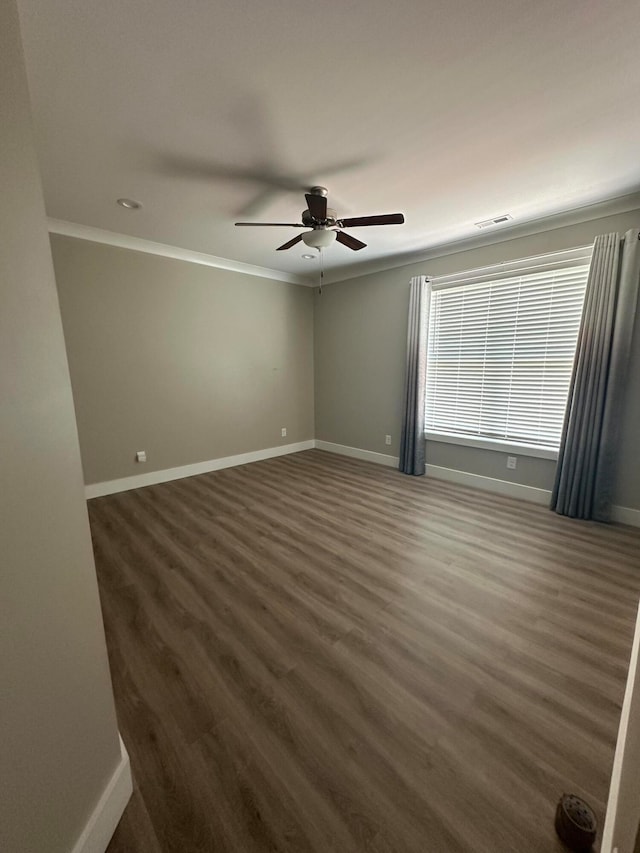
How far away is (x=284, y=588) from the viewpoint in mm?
2049

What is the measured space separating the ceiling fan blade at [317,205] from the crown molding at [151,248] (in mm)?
2066

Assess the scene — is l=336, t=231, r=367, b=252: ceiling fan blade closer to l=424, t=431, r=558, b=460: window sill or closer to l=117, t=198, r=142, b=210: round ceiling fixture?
l=117, t=198, r=142, b=210: round ceiling fixture

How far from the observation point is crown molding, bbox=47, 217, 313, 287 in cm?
305

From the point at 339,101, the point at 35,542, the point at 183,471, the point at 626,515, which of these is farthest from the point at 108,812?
the point at 626,515

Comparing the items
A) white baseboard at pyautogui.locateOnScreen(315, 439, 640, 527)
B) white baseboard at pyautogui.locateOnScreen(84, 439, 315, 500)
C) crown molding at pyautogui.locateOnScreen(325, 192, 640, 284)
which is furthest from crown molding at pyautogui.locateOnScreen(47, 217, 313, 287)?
white baseboard at pyautogui.locateOnScreen(315, 439, 640, 527)

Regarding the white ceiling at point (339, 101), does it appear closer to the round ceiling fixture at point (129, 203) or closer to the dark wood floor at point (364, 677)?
the round ceiling fixture at point (129, 203)

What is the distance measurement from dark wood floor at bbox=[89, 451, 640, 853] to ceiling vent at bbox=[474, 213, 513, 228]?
8.91 feet

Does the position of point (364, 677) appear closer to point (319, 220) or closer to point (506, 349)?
point (319, 220)

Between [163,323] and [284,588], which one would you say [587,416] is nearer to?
[284,588]

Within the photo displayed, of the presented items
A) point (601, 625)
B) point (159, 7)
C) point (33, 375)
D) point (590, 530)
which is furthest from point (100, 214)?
point (590, 530)

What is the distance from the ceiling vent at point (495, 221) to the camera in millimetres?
2895

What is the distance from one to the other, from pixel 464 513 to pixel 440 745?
6.91ft

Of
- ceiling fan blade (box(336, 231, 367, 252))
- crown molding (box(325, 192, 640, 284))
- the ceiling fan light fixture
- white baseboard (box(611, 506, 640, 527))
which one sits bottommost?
white baseboard (box(611, 506, 640, 527))

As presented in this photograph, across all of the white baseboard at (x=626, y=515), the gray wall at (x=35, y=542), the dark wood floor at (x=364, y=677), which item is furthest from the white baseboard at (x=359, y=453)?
the gray wall at (x=35, y=542)
